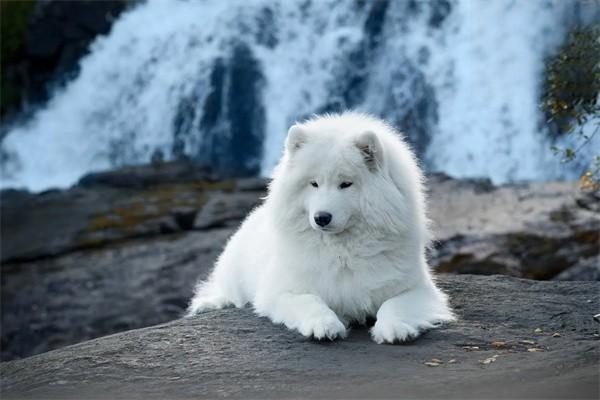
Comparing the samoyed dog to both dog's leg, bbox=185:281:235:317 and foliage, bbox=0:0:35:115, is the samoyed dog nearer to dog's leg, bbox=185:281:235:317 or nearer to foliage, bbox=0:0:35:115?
dog's leg, bbox=185:281:235:317

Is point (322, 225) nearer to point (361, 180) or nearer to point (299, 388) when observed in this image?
point (361, 180)

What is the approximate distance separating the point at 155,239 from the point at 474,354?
11.1m

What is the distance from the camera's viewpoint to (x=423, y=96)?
17.6m

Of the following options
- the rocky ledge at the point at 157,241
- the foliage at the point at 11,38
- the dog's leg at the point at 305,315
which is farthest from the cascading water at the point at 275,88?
the dog's leg at the point at 305,315

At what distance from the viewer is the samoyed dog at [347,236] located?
554cm

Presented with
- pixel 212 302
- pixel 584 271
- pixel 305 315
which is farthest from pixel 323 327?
pixel 584 271

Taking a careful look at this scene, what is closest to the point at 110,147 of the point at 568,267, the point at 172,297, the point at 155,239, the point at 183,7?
the point at 183,7

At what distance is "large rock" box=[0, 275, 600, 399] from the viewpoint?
4.62 m

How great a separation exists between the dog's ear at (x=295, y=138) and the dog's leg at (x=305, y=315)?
1.00m

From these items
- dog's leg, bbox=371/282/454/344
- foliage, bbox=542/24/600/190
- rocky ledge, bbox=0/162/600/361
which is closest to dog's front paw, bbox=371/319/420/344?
dog's leg, bbox=371/282/454/344

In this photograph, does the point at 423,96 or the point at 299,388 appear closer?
the point at 299,388

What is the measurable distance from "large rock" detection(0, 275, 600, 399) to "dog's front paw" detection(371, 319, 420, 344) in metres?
0.07

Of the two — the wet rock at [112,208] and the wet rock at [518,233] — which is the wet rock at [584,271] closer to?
the wet rock at [518,233]

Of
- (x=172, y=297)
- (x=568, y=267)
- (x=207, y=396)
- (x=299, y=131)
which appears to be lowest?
(x=172, y=297)
